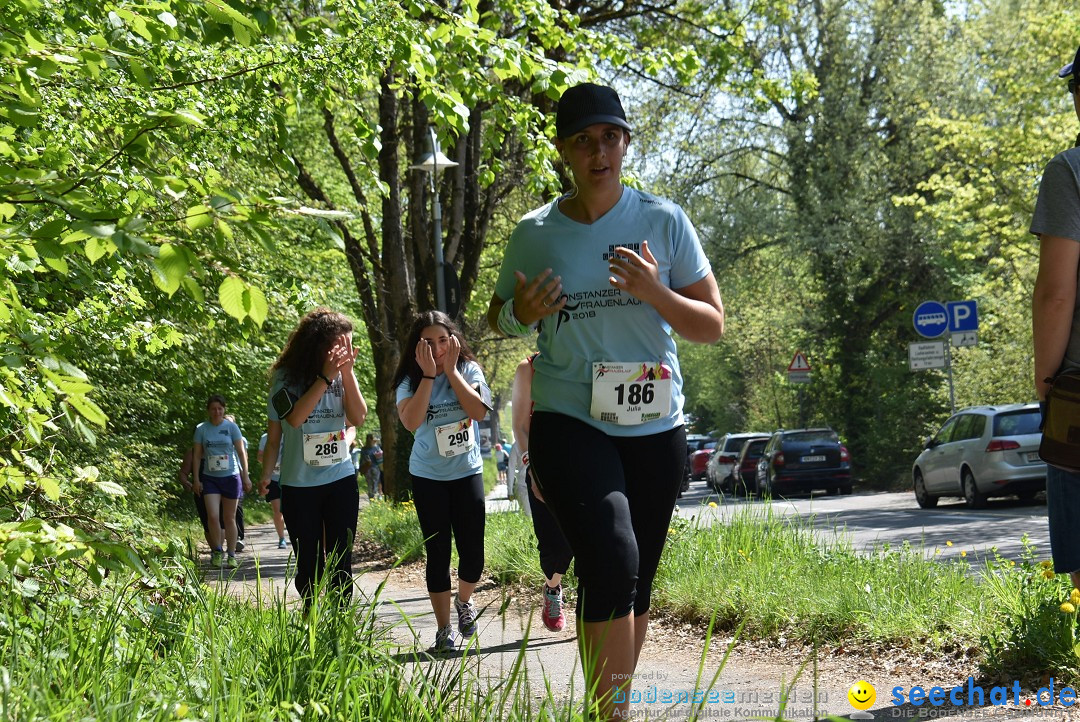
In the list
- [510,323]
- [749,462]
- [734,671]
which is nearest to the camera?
[510,323]

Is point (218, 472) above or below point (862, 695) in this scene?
above

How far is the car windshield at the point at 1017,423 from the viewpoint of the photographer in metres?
17.5

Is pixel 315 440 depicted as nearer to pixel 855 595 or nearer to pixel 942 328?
pixel 855 595

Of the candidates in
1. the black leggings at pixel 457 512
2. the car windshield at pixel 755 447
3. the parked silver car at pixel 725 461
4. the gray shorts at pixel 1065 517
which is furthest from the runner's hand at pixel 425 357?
the parked silver car at pixel 725 461

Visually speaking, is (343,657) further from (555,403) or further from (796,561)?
(796,561)

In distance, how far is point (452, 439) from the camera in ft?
23.0

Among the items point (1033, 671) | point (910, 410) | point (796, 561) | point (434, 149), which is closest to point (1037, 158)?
point (910, 410)

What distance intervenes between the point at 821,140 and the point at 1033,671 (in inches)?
1058

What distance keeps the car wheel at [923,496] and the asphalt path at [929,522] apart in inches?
7.0

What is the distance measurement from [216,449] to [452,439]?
25.0 feet

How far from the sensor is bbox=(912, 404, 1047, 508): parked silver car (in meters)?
17.2

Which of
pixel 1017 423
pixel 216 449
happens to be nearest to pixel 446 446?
pixel 216 449

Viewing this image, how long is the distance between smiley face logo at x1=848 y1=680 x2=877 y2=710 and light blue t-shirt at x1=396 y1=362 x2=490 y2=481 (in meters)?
2.68

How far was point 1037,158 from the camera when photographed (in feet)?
69.3
